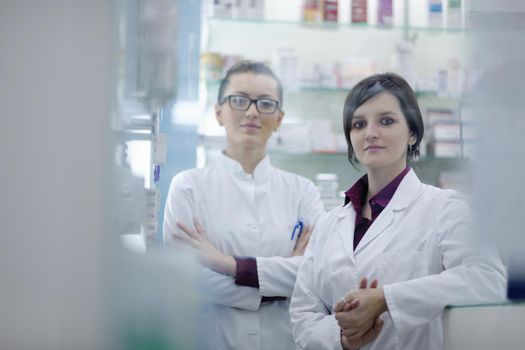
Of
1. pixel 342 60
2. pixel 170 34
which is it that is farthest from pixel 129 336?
pixel 342 60

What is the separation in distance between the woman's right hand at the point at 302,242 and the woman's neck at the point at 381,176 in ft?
0.90

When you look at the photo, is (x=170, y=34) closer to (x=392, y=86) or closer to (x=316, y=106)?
(x=392, y=86)

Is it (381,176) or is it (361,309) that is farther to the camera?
(381,176)

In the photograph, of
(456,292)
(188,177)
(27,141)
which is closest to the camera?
(27,141)

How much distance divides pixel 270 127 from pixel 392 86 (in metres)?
0.46

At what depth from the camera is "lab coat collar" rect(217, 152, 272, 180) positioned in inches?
67.7

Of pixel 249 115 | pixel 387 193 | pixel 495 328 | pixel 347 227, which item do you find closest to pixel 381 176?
pixel 387 193

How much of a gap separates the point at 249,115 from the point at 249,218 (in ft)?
0.94

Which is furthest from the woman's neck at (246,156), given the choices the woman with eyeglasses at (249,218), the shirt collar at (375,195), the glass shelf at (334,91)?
the glass shelf at (334,91)

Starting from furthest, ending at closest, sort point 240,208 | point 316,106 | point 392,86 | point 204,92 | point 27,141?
1. point 316,106
2. point 204,92
3. point 240,208
4. point 392,86
5. point 27,141

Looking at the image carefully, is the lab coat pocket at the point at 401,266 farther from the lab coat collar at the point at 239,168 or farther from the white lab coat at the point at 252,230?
the lab coat collar at the point at 239,168

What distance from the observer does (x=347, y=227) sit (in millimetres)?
1361

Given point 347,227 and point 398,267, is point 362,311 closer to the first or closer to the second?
point 398,267

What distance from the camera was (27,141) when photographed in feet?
1.80
